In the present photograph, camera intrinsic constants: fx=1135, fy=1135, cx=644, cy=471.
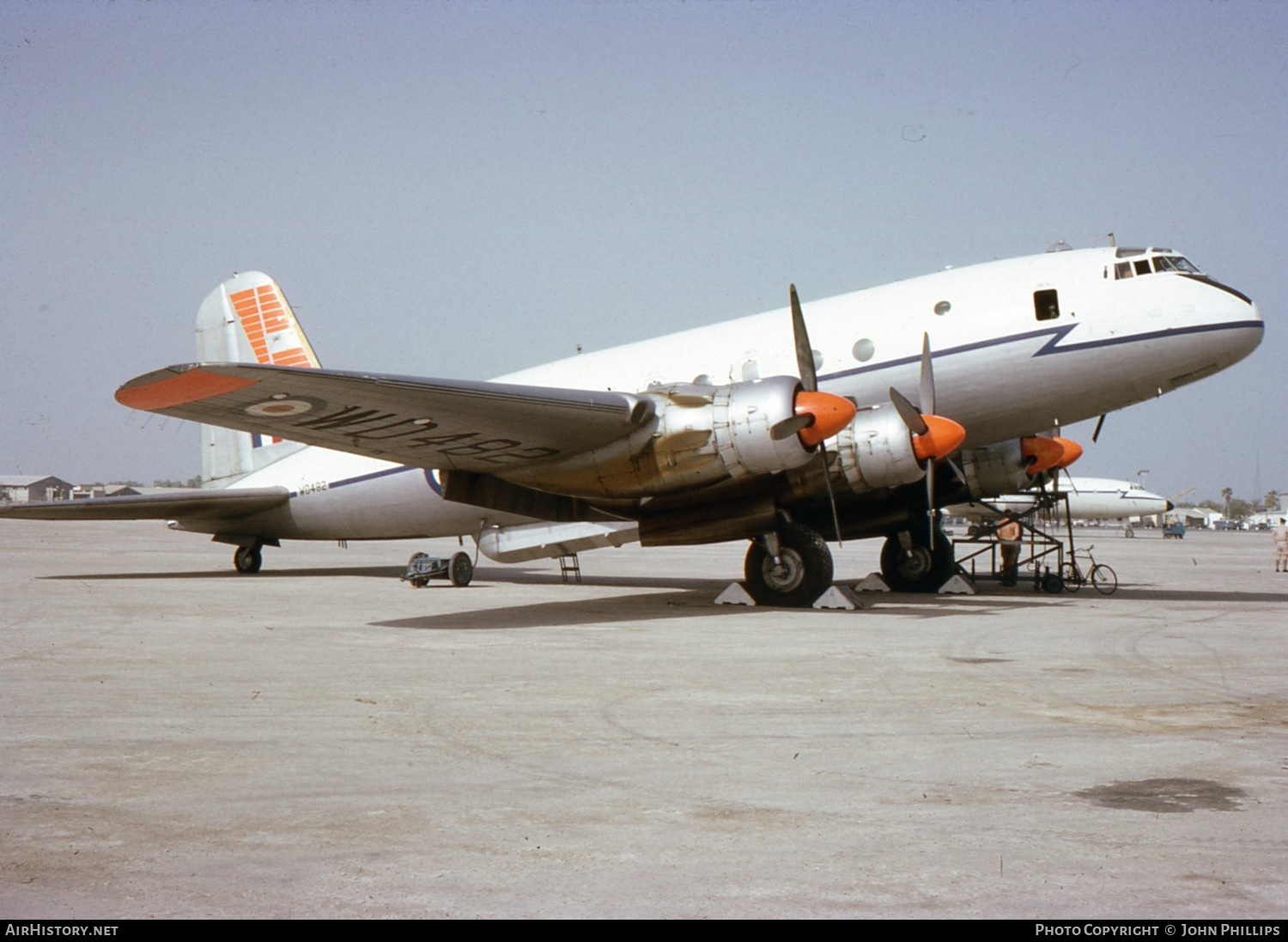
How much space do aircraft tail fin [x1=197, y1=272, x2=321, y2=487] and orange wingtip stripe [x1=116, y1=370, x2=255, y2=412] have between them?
446 inches

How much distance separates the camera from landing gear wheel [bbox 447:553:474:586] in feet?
68.7

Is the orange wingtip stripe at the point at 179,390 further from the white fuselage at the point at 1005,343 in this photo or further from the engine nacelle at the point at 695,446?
the white fuselage at the point at 1005,343

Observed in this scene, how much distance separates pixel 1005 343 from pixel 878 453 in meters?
2.79

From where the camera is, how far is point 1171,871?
4184mm

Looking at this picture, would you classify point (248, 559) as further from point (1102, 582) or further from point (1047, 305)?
point (1102, 582)

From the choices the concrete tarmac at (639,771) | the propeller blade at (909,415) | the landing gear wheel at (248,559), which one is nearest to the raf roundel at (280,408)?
the concrete tarmac at (639,771)

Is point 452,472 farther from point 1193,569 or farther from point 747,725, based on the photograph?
point 1193,569

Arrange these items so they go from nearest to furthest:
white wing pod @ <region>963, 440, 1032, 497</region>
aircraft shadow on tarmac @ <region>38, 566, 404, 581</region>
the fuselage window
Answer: the fuselage window
white wing pod @ <region>963, 440, 1032, 497</region>
aircraft shadow on tarmac @ <region>38, 566, 404, 581</region>

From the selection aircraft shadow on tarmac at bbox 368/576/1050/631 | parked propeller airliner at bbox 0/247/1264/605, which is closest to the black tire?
parked propeller airliner at bbox 0/247/1264/605

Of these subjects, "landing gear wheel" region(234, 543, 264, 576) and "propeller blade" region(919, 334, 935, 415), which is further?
"landing gear wheel" region(234, 543, 264, 576)

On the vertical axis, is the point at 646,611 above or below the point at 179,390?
below

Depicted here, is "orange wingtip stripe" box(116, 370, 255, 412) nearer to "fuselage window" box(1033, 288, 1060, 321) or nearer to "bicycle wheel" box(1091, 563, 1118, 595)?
"fuselage window" box(1033, 288, 1060, 321)

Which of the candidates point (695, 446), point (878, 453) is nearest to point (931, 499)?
point (878, 453)

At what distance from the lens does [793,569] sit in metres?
16.1
